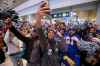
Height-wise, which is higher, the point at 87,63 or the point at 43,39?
the point at 43,39

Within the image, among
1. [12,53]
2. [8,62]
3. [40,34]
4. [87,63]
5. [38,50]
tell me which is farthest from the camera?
[8,62]

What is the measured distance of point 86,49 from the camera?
2611 millimetres

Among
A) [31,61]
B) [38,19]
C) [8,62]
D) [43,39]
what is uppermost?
[38,19]

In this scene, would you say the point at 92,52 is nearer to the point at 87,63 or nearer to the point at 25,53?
the point at 87,63

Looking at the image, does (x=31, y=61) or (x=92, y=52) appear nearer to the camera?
(x=31, y=61)

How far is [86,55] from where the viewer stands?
2564 millimetres

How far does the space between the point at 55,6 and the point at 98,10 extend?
3.78 m

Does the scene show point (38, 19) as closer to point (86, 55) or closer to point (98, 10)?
point (86, 55)

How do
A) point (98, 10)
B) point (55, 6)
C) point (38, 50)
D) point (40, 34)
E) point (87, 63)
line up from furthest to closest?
point (55, 6), point (98, 10), point (87, 63), point (38, 50), point (40, 34)

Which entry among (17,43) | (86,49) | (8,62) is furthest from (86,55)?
(8,62)

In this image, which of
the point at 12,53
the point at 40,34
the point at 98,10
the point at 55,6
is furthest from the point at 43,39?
the point at 55,6

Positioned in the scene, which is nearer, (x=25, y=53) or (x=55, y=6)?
(x=25, y=53)

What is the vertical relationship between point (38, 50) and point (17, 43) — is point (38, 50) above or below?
above

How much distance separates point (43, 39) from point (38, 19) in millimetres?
204
